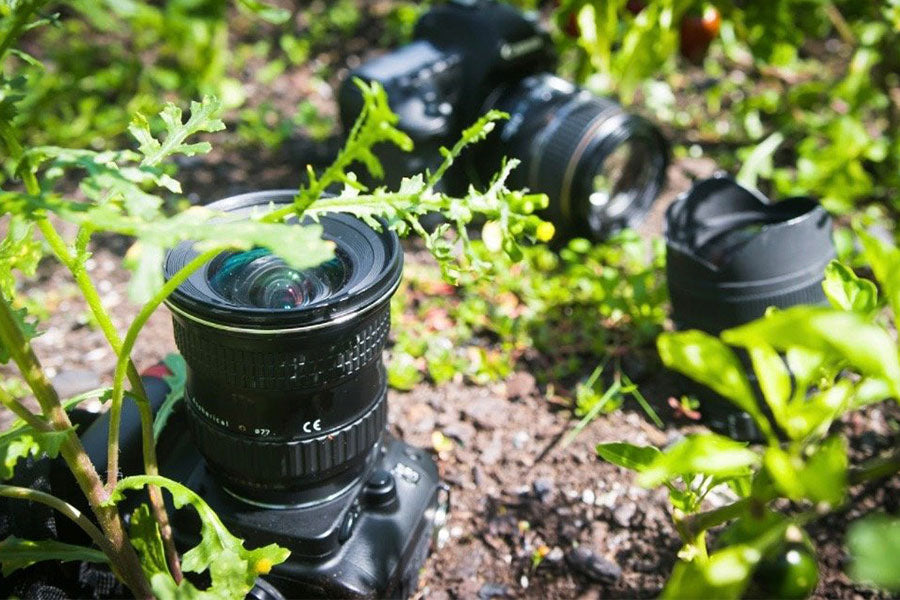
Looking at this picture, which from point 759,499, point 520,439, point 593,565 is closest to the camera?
point 759,499

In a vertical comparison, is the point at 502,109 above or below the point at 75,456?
below

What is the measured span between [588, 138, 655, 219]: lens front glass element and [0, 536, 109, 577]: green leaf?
55.9 inches

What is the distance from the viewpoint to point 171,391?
1.29 metres

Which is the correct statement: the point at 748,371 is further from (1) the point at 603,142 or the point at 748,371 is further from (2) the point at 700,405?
(1) the point at 603,142

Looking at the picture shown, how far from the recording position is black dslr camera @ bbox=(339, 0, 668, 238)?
1938 mm

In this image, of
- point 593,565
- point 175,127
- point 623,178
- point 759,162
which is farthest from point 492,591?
point 759,162

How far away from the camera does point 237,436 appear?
1091 mm

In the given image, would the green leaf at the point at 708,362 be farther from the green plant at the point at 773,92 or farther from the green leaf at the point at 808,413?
the green plant at the point at 773,92

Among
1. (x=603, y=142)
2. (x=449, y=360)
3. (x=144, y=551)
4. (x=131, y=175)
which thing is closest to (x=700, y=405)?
(x=449, y=360)

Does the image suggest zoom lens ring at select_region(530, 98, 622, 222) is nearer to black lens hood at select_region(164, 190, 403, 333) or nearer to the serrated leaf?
black lens hood at select_region(164, 190, 403, 333)

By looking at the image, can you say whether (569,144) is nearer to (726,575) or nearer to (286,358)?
(286,358)

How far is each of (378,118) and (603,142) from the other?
1.24 meters

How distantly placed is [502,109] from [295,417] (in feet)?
3.84

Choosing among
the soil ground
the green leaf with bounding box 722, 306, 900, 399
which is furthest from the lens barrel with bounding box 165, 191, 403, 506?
the green leaf with bounding box 722, 306, 900, 399
